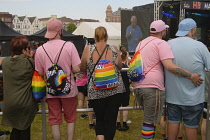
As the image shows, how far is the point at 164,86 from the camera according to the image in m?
2.84

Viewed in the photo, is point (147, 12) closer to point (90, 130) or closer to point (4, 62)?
point (90, 130)

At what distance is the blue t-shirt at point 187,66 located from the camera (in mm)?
2621

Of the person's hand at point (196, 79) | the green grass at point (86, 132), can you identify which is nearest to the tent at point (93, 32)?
the green grass at point (86, 132)

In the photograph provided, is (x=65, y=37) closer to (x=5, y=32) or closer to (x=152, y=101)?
(x=5, y=32)

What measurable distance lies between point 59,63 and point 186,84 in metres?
1.39

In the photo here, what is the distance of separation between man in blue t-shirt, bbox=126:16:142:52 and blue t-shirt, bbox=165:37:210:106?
12574mm

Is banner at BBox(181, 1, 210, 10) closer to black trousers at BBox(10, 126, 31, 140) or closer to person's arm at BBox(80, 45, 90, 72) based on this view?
person's arm at BBox(80, 45, 90, 72)

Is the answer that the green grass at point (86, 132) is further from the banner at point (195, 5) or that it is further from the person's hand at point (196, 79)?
the banner at point (195, 5)

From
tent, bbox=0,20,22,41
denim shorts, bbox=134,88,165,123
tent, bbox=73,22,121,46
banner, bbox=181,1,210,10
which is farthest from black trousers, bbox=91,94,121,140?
tent, bbox=73,22,121,46

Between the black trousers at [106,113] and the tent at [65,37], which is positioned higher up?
the tent at [65,37]

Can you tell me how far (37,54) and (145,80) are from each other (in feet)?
4.00

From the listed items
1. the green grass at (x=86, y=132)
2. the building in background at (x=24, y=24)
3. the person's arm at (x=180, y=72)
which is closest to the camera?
the person's arm at (x=180, y=72)

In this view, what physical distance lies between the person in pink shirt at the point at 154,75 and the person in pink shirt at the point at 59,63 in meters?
0.74

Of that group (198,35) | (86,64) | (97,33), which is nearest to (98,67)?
(86,64)
